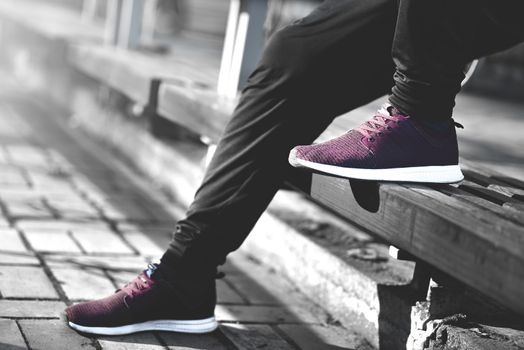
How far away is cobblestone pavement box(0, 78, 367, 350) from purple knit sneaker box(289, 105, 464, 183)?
658 mm

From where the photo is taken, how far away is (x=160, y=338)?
7.30 ft

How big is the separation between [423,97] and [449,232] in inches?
15.6

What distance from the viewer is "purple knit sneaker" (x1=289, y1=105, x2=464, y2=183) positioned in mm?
1863

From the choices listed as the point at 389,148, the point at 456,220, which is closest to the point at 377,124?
the point at 389,148

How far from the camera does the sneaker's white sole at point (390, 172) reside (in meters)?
1.86

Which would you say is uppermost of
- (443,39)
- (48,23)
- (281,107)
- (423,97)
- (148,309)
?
(443,39)

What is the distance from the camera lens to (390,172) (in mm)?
1866

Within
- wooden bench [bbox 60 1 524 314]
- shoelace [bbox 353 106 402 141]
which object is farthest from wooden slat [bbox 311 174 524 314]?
shoelace [bbox 353 106 402 141]

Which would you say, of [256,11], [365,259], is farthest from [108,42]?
[365,259]

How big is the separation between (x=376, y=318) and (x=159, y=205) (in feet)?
5.43

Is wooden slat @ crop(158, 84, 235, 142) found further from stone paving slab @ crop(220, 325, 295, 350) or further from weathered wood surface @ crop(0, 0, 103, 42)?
weathered wood surface @ crop(0, 0, 103, 42)

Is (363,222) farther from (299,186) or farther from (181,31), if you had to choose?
(181,31)

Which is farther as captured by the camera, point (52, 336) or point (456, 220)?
point (52, 336)

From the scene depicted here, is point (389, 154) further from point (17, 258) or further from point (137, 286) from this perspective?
point (17, 258)
